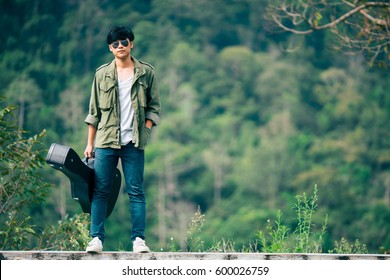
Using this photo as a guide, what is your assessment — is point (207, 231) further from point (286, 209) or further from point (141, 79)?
point (141, 79)

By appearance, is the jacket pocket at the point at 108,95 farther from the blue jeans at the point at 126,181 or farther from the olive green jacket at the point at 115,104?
the blue jeans at the point at 126,181

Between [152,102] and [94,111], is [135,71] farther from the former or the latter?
[94,111]

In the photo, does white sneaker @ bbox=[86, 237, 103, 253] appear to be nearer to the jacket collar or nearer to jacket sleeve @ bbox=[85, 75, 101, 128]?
jacket sleeve @ bbox=[85, 75, 101, 128]

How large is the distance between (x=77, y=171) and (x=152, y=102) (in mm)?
684

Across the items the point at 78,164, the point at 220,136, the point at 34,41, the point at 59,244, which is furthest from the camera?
the point at 34,41

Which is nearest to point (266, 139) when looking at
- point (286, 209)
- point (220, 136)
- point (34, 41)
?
point (220, 136)

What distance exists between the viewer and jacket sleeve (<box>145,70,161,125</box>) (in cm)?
636

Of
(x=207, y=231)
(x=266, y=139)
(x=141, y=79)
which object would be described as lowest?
(x=207, y=231)

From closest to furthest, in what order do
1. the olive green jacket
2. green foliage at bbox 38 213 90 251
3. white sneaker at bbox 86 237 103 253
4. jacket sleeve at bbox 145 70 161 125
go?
1. white sneaker at bbox 86 237 103 253
2. the olive green jacket
3. jacket sleeve at bbox 145 70 161 125
4. green foliage at bbox 38 213 90 251

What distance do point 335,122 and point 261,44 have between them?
1439 cm

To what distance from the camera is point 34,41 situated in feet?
263

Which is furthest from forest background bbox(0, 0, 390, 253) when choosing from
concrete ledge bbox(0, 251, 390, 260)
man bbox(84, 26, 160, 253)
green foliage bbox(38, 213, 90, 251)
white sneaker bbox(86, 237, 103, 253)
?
concrete ledge bbox(0, 251, 390, 260)

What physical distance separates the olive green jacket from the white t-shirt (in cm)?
3

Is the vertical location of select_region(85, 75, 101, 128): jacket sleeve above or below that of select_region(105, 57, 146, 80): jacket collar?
below
